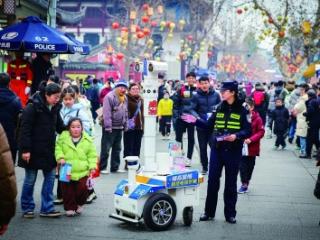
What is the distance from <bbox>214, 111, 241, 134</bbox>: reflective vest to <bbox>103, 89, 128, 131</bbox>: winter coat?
15.3 feet

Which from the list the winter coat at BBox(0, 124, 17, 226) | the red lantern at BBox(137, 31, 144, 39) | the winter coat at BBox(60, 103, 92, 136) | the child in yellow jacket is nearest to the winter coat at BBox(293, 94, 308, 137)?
the child in yellow jacket

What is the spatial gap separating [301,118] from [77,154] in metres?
10.9

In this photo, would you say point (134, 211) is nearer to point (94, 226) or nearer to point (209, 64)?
point (94, 226)

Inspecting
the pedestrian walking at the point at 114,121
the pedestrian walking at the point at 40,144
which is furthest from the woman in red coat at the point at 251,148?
the pedestrian walking at the point at 40,144

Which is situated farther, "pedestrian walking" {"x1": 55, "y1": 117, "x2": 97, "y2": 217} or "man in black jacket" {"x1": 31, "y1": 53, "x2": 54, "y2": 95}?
"man in black jacket" {"x1": 31, "y1": 53, "x2": 54, "y2": 95}

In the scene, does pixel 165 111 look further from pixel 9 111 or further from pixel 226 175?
pixel 226 175

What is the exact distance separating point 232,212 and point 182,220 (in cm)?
65

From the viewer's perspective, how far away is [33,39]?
13.2 metres

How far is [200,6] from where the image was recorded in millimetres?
55969

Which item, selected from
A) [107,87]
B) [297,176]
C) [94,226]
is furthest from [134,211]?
[107,87]

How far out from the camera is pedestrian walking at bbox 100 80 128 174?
1367 cm

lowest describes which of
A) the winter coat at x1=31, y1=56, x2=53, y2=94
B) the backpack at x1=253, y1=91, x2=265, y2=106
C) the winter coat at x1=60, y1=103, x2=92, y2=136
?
the backpack at x1=253, y1=91, x2=265, y2=106

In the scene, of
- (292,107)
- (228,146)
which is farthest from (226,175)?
(292,107)

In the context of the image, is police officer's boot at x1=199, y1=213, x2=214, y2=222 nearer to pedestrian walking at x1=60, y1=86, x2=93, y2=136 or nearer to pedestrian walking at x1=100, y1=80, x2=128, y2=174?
pedestrian walking at x1=60, y1=86, x2=93, y2=136
